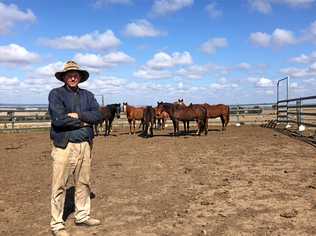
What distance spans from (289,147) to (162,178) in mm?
5320

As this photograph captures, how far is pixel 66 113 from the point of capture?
Answer: 16.1 feet

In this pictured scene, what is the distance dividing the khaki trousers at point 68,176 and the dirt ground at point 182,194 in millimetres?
228

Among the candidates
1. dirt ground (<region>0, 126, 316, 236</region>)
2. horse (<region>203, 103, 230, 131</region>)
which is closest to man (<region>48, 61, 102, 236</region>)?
dirt ground (<region>0, 126, 316, 236</region>)

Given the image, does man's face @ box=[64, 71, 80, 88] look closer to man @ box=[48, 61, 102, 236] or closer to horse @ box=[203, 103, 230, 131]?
man @ box=[48, 61, 102, 236]

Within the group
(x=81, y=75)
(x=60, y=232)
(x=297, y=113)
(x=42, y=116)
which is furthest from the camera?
(x=42, y=116)

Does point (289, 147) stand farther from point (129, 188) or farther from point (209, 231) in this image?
point (209, 231)

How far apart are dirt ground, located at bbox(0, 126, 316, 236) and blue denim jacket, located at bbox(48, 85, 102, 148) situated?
1.14 m

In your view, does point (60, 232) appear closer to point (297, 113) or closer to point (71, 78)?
point (71, 78)

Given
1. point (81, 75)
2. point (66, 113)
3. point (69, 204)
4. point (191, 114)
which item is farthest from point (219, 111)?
point (66, 113)

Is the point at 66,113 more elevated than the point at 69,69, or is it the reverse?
the point at 69,69

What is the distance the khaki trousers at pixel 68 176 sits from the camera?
15.9 ft

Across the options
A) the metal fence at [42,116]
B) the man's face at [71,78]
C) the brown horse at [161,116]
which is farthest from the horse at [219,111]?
the man's face at [71,78]

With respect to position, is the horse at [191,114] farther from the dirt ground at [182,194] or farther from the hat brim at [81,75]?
the hat brim at [81,75]

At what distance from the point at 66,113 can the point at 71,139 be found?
0.31 m
